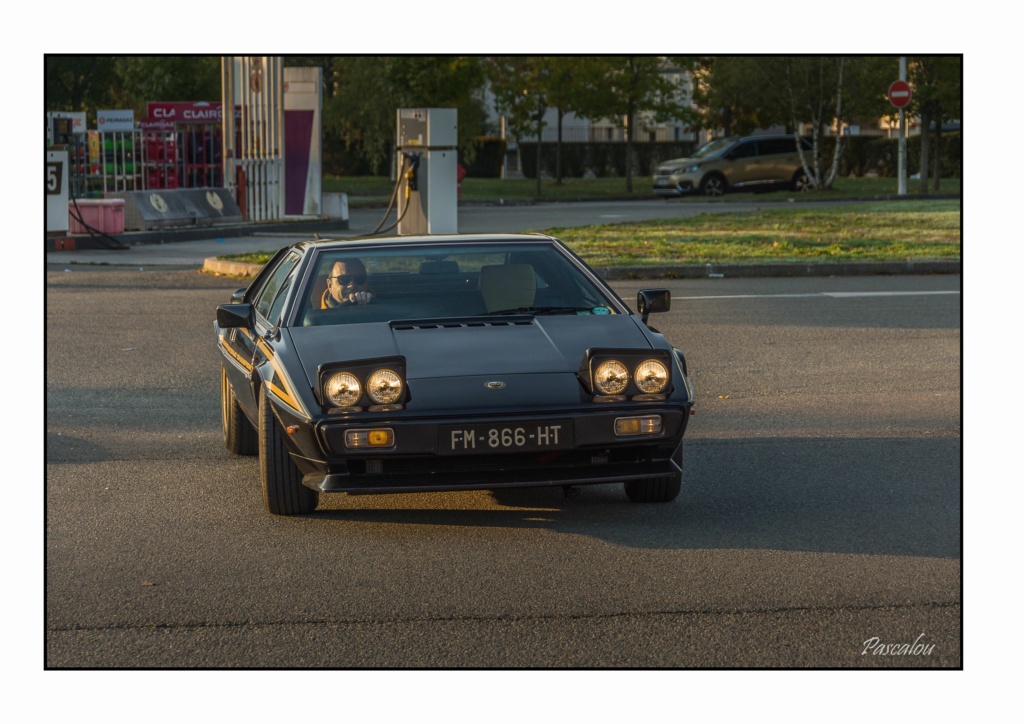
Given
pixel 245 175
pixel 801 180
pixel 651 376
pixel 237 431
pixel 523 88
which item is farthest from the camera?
pixel 523 88

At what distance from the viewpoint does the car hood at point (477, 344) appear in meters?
5.93

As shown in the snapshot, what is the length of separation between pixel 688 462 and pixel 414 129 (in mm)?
14570

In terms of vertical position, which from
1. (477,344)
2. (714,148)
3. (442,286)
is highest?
(714,148)

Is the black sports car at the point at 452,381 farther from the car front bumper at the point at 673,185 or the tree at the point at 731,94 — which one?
the tree at the point at 731,94

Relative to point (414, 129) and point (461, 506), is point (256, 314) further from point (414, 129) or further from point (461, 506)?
point (414, 129)

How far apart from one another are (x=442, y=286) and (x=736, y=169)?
35.1 m

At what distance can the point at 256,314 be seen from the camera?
7.34 m

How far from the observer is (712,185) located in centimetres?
4081

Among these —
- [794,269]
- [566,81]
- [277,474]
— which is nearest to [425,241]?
[277,474]

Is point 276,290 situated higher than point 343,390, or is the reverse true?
point 276,290

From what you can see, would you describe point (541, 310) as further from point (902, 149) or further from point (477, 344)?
point (902, 149)

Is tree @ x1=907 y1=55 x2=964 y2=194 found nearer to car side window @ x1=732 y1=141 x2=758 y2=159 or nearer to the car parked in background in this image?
the car parked in background

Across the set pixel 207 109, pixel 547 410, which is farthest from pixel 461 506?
pixel 207 109

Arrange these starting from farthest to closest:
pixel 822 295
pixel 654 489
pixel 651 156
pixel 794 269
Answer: pixel 651 156
pixel 794 269
pixel 822 295
pixel 654 489
